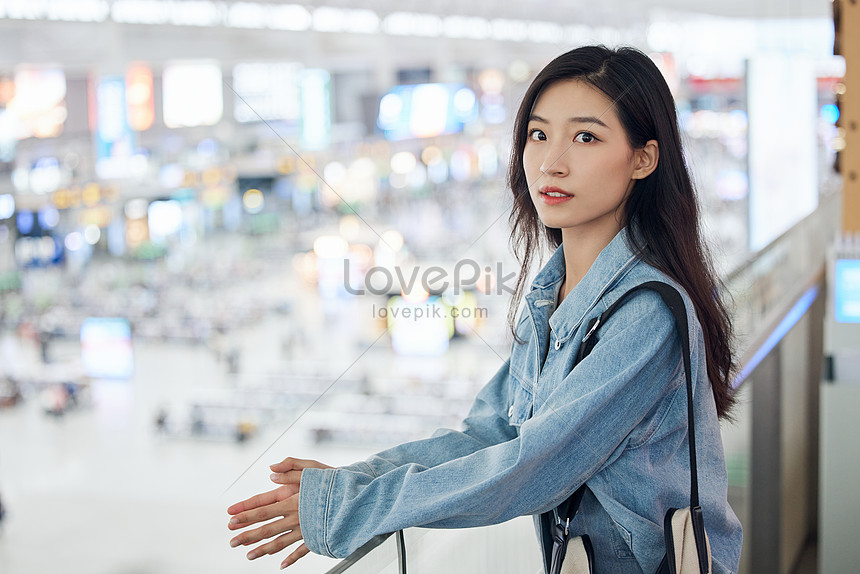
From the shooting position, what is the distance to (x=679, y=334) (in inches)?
31.2

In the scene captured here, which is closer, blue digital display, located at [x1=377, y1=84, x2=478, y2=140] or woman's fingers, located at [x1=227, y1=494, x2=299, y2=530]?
woman's fingers, located at [x1=227, y1=494, x2=299, y2=530]

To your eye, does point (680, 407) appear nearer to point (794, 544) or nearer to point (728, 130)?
point (794, 544)

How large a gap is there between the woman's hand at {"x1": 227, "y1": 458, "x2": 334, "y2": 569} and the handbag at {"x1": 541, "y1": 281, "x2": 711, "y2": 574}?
0.83ft

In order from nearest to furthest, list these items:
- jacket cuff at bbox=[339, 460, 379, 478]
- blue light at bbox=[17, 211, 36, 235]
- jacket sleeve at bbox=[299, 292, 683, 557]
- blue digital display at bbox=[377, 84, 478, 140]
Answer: jacket sleeve at bbox=[299, 292, 683, 557] < jacket cuff at bbox=[339, 460, 379, 478] < blue light at bbox=[17, 211, 36, 235] < blue digital display at bbox=[377, 84, 478, 140]

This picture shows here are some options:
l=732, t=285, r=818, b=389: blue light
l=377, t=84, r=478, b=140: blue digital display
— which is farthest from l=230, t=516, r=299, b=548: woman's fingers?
l=377, t=84, r=478, b=140: blue digital display

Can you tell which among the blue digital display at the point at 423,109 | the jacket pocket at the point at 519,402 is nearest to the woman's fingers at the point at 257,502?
the jacket pocket at the point at 519,402

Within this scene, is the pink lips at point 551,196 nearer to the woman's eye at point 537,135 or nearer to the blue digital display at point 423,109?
the woman's eye at point 537,135

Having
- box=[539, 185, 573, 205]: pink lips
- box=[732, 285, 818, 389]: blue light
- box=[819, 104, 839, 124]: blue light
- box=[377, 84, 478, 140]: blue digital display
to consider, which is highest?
Result: box=[377, 84, 478, 140]: blue digital display

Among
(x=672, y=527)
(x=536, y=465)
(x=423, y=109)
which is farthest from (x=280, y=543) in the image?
(x=423, y=109)

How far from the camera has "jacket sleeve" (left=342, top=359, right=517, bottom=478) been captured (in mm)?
932

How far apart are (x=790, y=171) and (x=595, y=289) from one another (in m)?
Result: 8.40

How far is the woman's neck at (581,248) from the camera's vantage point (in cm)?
92

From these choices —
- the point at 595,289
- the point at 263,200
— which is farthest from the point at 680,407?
the point at 263,200

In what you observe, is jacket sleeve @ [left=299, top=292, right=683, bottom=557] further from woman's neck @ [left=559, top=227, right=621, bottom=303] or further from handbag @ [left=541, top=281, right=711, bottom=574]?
woman's neck @ [left=559, top=227, right=621, bottom=303]
